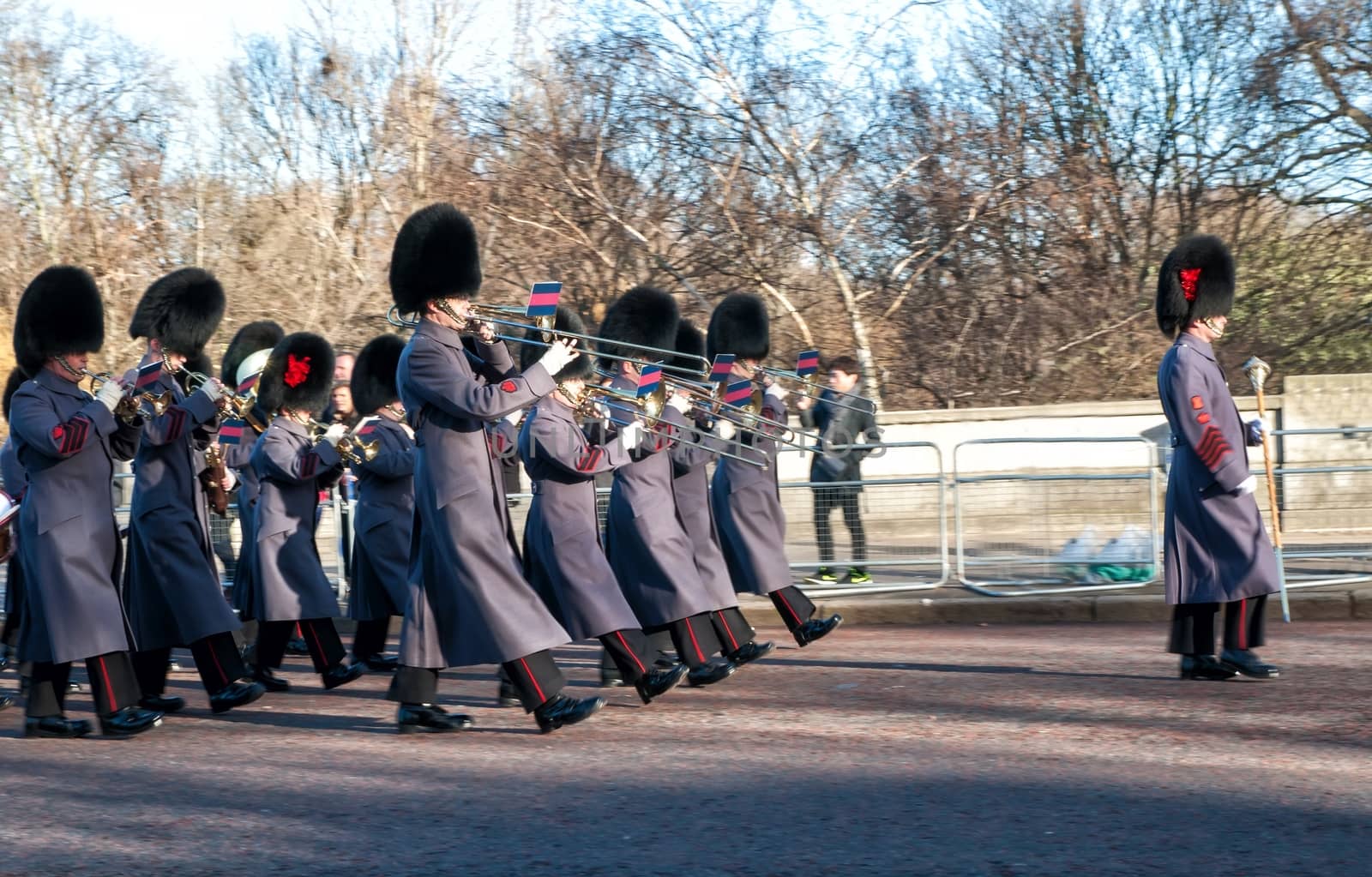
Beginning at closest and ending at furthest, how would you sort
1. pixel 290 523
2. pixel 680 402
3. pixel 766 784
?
1. pixel 766 784
2. pixel 680 402
3. pixel 290 523

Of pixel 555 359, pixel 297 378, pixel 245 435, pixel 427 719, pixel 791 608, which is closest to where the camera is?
pixel 555 359

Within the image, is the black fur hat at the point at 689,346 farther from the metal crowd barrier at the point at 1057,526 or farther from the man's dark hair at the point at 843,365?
the metal crowd barrier at the point at 1057,526

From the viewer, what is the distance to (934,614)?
10.3 metres

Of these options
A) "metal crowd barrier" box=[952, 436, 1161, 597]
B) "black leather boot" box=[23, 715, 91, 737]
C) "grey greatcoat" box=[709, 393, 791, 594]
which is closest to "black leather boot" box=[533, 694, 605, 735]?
"black leather boot" box=[23, 715, 91, 737]

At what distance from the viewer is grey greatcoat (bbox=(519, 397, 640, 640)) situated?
22.8 feet

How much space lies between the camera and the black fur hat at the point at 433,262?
6.57 m

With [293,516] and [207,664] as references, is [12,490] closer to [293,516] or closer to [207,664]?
[293,516]

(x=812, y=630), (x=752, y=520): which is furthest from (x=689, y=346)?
(x=812, y=630)

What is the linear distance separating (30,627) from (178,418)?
3.29 ft

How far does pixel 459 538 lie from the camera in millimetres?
6324

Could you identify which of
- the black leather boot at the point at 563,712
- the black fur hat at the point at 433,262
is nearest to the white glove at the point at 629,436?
the black fur hat at the point at 433,262

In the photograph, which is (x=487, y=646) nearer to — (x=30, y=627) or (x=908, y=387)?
(x=30, y=627)

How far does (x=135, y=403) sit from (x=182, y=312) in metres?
1.14

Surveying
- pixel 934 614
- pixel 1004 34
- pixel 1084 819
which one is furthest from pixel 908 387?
pixel 1084 819
